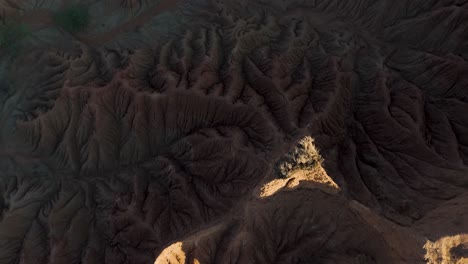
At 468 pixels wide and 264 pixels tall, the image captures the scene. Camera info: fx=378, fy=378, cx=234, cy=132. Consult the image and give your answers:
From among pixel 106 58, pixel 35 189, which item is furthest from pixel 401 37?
pixel 35 189

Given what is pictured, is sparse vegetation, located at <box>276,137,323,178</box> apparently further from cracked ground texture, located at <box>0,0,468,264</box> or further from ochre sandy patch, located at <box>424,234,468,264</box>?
ochre sandy patch, located at <box>424,234,468,264</box>

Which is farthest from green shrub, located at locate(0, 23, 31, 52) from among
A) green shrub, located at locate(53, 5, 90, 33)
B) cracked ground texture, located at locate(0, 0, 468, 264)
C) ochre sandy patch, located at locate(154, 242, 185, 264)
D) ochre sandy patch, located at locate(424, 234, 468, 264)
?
ochre sandy patch, located at locate(424, 234, 468, 264)

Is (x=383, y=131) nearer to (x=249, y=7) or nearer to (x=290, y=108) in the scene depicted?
(x=290, y=108)

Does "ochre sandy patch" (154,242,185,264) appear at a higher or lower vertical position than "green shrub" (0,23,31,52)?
lower

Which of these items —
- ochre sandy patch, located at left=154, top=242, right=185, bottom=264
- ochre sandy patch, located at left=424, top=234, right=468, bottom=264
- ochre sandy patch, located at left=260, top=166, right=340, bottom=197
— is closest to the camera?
ochre sandy patch, located at left=424, top=234, right=468, bottom=264

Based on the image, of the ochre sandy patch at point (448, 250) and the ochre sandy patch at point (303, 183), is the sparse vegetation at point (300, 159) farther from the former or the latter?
the ochre sandy patch at point (448, 250)

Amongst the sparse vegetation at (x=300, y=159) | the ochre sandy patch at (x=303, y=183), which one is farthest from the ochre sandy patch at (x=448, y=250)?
the sparse vegetation at (x=300, y=159)

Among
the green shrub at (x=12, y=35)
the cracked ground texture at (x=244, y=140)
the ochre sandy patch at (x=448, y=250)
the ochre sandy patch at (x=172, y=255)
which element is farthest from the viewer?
the green shrub at (x=12, y=35)
